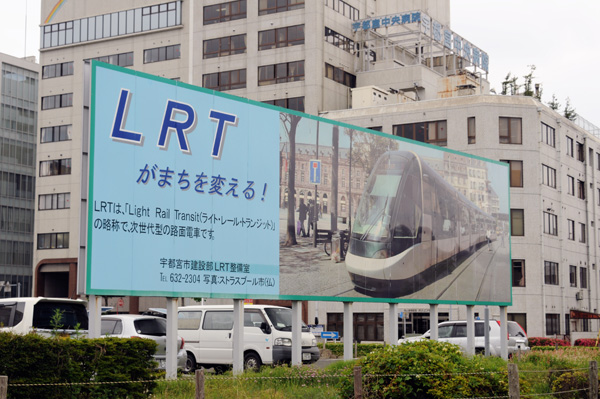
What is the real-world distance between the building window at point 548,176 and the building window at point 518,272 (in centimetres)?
598

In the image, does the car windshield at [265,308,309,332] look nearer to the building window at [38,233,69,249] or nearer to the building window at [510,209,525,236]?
the building window at [510,209,525,236]

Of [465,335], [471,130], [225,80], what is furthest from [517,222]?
[465,335]

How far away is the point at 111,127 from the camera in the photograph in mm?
17922

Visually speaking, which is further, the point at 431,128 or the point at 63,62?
the point at 63,62

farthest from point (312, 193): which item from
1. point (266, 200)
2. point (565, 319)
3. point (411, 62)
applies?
point (411, 62)

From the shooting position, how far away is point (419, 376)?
51.5 ft

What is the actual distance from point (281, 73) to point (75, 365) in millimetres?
55025

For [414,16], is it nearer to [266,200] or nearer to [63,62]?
[63,62]

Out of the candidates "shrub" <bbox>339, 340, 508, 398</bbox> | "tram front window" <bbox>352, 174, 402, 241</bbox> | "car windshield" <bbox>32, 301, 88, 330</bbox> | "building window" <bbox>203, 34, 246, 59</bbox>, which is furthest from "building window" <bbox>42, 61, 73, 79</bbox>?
"shrub" <bbox>339, 340, 508, 398</bbox>

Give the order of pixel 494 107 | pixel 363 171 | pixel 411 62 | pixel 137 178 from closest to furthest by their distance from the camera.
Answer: pixel 137 178, pixel 363 171, pixel 494 107, pixel 411 62

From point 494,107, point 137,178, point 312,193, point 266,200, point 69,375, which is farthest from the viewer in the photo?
point 494,107

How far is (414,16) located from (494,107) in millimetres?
11427

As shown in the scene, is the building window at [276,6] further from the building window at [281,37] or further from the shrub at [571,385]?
the shrub at [571,385]

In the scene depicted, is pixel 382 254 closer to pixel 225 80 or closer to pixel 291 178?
pixel 291 178
